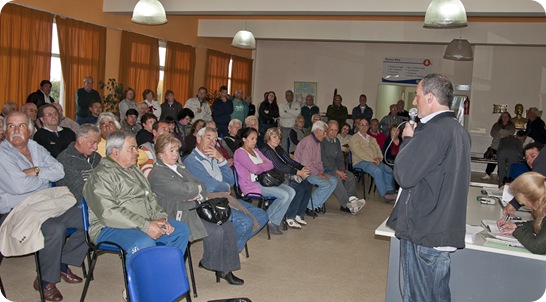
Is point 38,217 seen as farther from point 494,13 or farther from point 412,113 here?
point 494,13

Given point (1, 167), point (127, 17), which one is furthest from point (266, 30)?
point (1, 167)

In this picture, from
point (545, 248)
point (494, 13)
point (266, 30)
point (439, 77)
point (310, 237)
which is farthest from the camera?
point (266, 30)

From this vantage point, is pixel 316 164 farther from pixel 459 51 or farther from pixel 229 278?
pixel 459 51

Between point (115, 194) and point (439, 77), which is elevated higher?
point (439, 77)

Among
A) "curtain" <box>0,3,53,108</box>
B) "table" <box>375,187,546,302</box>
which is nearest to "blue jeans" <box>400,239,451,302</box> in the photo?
"table" <box>375,187,546,302</box>

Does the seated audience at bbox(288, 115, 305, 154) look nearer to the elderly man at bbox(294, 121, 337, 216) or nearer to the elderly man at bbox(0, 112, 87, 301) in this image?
the elderly man at bbox(294, 121, 337, 216)

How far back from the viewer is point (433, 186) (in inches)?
104

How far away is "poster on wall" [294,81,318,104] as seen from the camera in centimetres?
1611

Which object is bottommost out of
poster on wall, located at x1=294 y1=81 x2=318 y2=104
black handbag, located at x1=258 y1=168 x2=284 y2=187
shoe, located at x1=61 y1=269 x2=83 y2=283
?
shoe, located at x1=61 y1=269 x2=83 y2=283

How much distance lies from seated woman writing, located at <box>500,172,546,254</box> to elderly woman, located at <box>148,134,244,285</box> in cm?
202

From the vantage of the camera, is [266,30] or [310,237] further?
[266,30]

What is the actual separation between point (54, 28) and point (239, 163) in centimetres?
553

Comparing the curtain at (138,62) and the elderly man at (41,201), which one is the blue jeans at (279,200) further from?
the curtain at (138,62)

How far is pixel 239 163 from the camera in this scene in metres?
5.69
